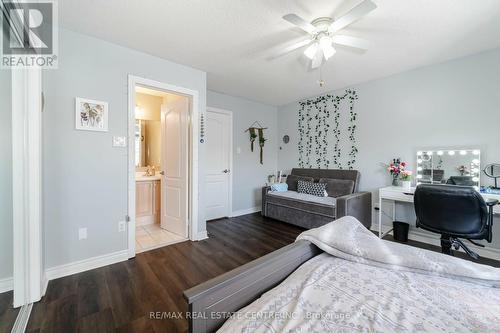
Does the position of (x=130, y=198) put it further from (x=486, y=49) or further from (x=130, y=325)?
(x=486, y=49)

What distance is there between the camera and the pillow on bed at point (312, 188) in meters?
3.86

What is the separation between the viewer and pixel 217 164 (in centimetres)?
427

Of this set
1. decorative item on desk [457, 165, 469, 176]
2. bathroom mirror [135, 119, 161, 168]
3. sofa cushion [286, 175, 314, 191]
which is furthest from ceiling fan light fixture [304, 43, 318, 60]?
bathroom mirror [135, 119, 161, 168]

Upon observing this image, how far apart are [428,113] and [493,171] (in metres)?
1.02

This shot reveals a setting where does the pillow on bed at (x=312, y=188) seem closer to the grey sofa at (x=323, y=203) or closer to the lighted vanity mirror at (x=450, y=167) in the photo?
the grey sofa at (x=323, y=203)

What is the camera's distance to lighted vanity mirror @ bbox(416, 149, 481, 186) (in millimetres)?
2699

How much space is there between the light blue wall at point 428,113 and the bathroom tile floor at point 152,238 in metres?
3.28

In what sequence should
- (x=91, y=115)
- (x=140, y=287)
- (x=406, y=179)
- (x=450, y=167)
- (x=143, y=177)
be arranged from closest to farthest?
(x=140, y=287), (x=91, y=115), (x=450, y=167), (x=406, y=179), (x=143, y=177)

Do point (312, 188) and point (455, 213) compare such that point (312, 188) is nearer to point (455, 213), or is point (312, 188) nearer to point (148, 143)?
point (455, 213)

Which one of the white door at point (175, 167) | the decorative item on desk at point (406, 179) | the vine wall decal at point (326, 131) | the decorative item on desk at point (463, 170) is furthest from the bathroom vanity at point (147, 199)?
the decorative item on desk at point (463, 170)

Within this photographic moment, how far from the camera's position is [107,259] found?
2.40 m

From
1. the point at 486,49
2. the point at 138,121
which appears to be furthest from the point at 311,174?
the point at 138,121

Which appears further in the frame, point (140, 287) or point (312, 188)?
point (312, 188)

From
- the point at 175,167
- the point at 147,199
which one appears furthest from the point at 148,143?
the point at 175,167
